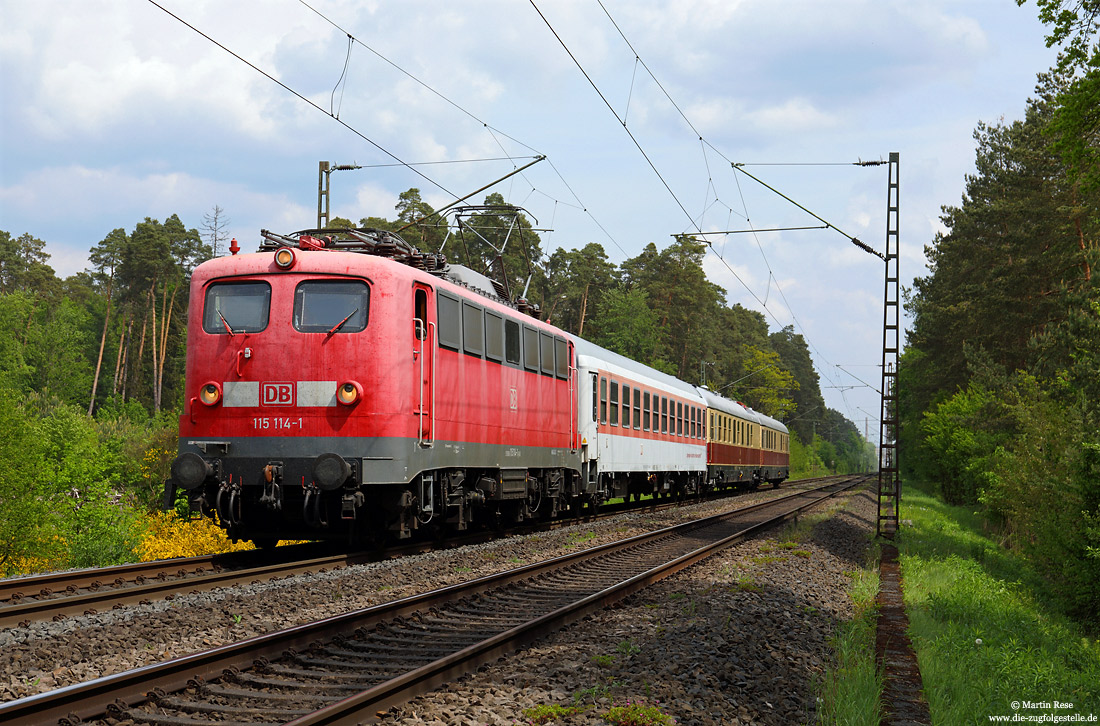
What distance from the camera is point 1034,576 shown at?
17125mm

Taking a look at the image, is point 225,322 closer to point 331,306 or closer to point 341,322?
point 331,306

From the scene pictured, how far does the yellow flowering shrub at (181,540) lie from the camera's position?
13.8m

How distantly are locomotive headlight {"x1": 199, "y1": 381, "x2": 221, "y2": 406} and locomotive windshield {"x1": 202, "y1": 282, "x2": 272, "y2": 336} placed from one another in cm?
64

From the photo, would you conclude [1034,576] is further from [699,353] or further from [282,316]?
[699,353]

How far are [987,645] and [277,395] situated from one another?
767 centimetres

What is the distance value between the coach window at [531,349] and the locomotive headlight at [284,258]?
15.4 ft

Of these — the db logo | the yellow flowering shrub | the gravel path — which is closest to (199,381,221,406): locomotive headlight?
the db logo

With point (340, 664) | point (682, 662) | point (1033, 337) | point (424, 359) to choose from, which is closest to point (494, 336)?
point (424, 359)

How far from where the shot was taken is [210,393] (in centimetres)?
1112

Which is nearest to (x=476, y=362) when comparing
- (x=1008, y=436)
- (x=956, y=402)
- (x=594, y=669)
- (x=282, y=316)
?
(x=282, y=316)

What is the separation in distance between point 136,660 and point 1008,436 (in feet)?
101

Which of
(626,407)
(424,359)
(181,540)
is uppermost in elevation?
(424,359)

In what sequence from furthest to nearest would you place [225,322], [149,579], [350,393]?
[225,322], [350,393], [149,579]

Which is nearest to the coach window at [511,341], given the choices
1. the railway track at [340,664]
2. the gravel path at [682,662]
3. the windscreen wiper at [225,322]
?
the windscreen wiper at [225,322]
